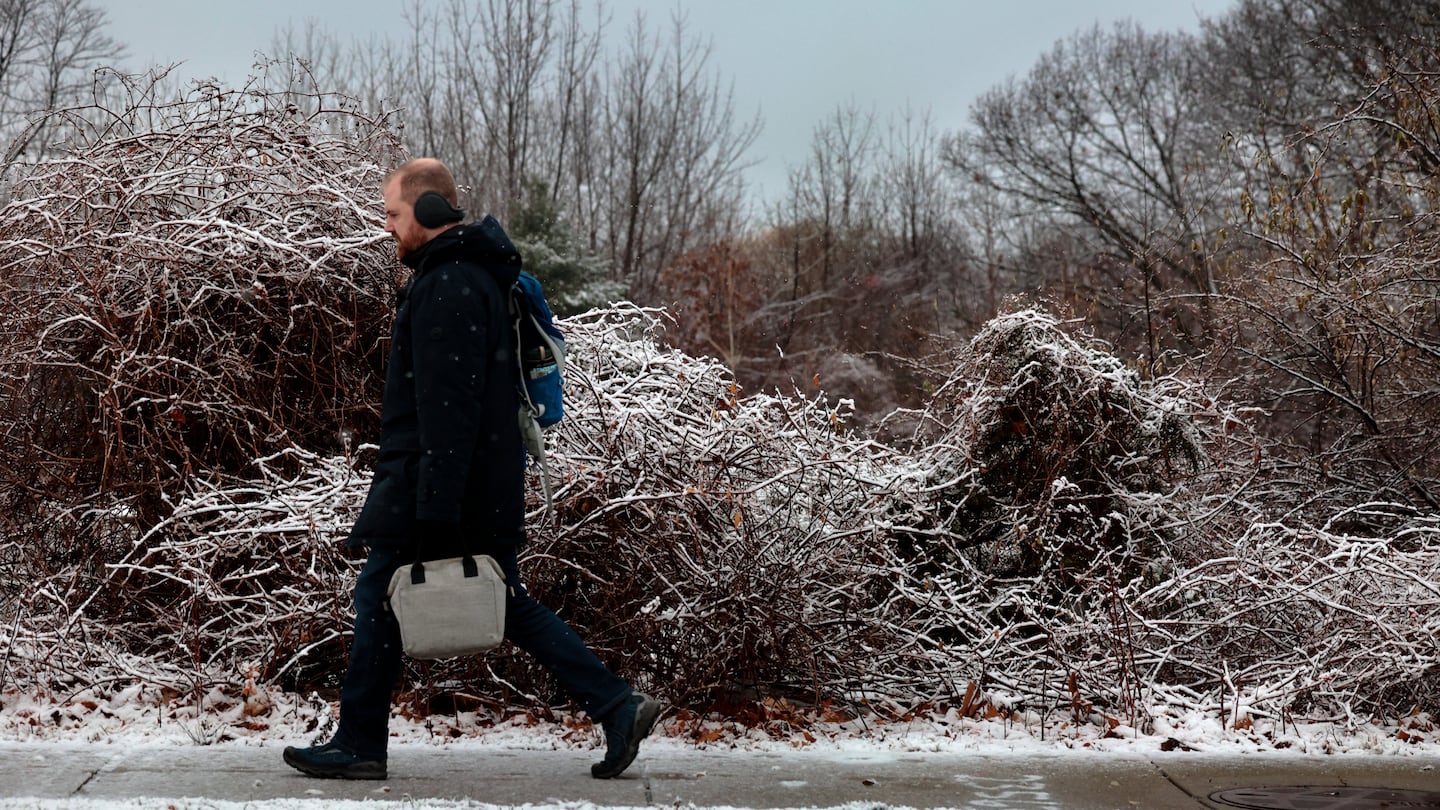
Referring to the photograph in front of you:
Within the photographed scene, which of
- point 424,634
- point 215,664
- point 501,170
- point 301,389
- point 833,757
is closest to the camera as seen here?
point 424,634

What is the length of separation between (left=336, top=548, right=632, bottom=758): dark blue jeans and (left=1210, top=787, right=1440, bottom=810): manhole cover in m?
1.93

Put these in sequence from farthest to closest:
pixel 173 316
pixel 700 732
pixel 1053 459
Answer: pixel 1053 459
pixel 173 316
pixel 700 732

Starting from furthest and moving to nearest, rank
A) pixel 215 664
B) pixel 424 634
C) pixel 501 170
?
1. pixel 501 170
2. pixel 215 664
3. pixel 424 634

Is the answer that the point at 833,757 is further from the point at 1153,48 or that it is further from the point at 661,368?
the point at 1153,48

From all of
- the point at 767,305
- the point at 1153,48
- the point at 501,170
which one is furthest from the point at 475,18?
the point at 1153,48

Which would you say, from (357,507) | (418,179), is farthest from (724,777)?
(418,179)

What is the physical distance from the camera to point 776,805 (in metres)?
3.55

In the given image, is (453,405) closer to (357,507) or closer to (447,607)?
(447,607)

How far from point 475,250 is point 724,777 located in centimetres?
181

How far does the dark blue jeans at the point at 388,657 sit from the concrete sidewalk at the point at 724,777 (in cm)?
17

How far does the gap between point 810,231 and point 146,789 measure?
84.6 feet

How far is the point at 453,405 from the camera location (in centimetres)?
346

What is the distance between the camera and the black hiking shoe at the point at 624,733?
376 centimetres

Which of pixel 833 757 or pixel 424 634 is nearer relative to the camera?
pixel 424 634
